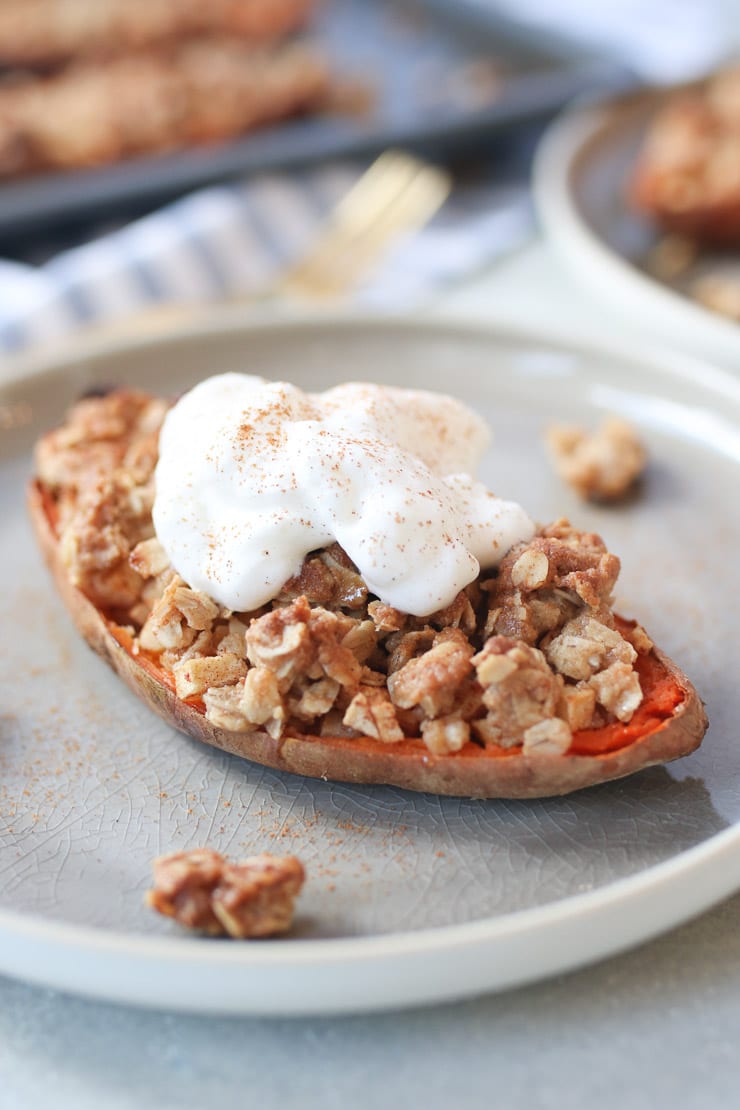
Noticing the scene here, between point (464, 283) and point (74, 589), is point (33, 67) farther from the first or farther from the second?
point (74, 589)

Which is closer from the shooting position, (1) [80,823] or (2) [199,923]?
(2) [199,923]

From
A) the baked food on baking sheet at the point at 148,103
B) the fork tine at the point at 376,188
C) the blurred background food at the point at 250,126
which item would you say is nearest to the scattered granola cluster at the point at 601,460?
the blurred background food at the point at 250,126

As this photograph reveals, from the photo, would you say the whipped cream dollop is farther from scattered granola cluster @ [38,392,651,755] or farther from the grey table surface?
the grey table surface

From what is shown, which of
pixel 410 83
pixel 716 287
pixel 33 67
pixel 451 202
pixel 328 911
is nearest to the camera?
pixel 328 911

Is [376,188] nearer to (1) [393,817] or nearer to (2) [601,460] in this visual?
(2) [601,460]

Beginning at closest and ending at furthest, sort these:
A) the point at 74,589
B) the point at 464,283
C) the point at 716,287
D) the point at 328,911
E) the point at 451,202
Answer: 1. the point at 328,911
2. the point at 74,589
3. the point at 716,287
4. the point at 464,283
5. the point at 451,202

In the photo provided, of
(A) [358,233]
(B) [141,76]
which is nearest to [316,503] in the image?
(A) [358,233]

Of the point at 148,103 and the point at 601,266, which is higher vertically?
the point at 601,266

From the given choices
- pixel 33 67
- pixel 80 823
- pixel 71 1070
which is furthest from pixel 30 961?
pixel 33 67
